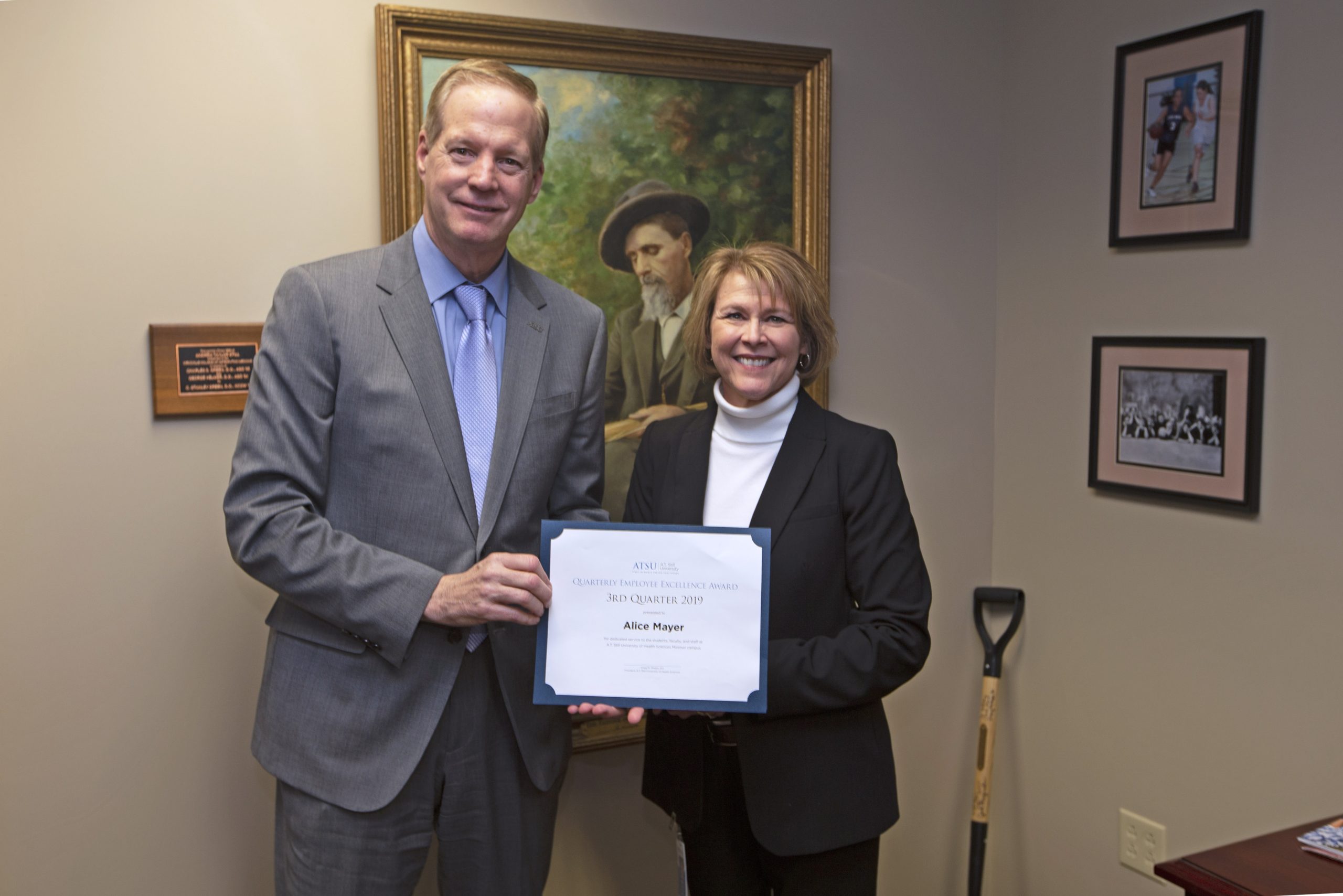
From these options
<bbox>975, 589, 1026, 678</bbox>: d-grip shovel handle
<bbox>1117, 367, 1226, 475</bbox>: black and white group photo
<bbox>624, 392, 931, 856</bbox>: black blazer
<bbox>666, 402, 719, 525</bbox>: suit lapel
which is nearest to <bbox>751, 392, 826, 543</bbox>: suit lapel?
<bbox>624, 392, 931, 856</bbox>: black blazer

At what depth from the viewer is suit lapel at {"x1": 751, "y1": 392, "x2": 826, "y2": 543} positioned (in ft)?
6.33

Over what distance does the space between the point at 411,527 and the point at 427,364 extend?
0.91 feet

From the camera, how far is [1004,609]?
10.0ft

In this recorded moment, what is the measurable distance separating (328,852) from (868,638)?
997 mm

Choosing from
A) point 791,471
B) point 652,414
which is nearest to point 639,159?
point 652,414

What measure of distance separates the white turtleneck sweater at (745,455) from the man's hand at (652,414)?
565 mm

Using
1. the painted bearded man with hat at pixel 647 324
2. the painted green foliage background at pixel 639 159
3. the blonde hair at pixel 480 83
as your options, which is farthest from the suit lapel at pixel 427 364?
the painted bearded man with hat at pixel 647 324

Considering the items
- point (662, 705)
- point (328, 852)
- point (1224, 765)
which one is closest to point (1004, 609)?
point (1224, 765)

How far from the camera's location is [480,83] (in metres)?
1.76

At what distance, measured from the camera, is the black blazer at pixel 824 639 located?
1.86m

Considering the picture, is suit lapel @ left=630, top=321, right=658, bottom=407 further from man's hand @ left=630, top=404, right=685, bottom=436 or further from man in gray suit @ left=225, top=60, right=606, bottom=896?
man in gray suit @ left=225, top=60, right=606, bottom=896

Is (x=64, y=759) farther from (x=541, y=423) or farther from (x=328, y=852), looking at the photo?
(x=541, y=423)

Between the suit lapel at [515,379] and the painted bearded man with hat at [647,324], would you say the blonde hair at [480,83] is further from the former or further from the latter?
the painted bearded man with hat at [647,324]

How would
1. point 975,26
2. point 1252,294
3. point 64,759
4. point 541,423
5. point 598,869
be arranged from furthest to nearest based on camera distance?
A: point 975,26
point 598,869
point 1252,294
point 64,759
point 541,423
